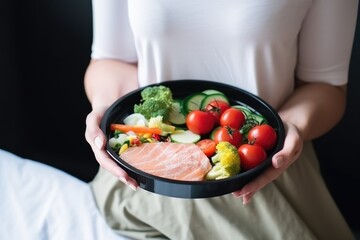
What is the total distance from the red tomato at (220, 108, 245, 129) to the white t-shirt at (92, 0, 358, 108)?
123 millimetres

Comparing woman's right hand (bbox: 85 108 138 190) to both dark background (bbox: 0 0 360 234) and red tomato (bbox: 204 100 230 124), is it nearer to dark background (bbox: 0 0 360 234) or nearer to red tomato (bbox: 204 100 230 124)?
red tomato (bbox: 204 100 230 124)

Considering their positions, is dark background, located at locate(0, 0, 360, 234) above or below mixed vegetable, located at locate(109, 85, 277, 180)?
below

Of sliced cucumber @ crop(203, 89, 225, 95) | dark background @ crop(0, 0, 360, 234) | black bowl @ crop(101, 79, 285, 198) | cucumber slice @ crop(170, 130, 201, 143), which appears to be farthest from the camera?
dark background @ crop(0, 0, 360, 234)

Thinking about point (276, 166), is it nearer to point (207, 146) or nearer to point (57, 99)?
Result: point (207, 146)

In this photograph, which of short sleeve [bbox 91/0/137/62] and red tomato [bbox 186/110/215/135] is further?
short sleeve [bbox 91/0/137/62]

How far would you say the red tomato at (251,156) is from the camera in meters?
0.83

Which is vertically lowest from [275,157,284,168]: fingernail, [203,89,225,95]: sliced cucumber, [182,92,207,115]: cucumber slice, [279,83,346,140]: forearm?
[279,83,346,140]: forearm

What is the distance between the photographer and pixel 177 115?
95cm

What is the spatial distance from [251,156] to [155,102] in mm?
202

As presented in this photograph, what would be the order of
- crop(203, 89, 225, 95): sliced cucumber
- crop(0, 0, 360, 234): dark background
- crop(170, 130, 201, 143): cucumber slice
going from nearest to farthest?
crop(170, 130, 201, 143): cucumber slice
crop(203, 89, 225, 95): sliced cucumber
crop(0, 0, 360, 234): dark background

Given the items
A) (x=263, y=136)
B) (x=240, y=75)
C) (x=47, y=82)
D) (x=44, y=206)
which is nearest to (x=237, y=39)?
(x=240, y=75)

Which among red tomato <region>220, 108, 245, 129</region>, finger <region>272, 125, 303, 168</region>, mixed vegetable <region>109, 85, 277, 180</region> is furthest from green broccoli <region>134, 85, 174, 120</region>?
finger <region>272, 125, 303, 168</region>

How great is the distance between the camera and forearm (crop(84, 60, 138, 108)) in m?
1.06

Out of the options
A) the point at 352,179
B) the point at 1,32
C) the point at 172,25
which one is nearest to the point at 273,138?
the point at 172,25
